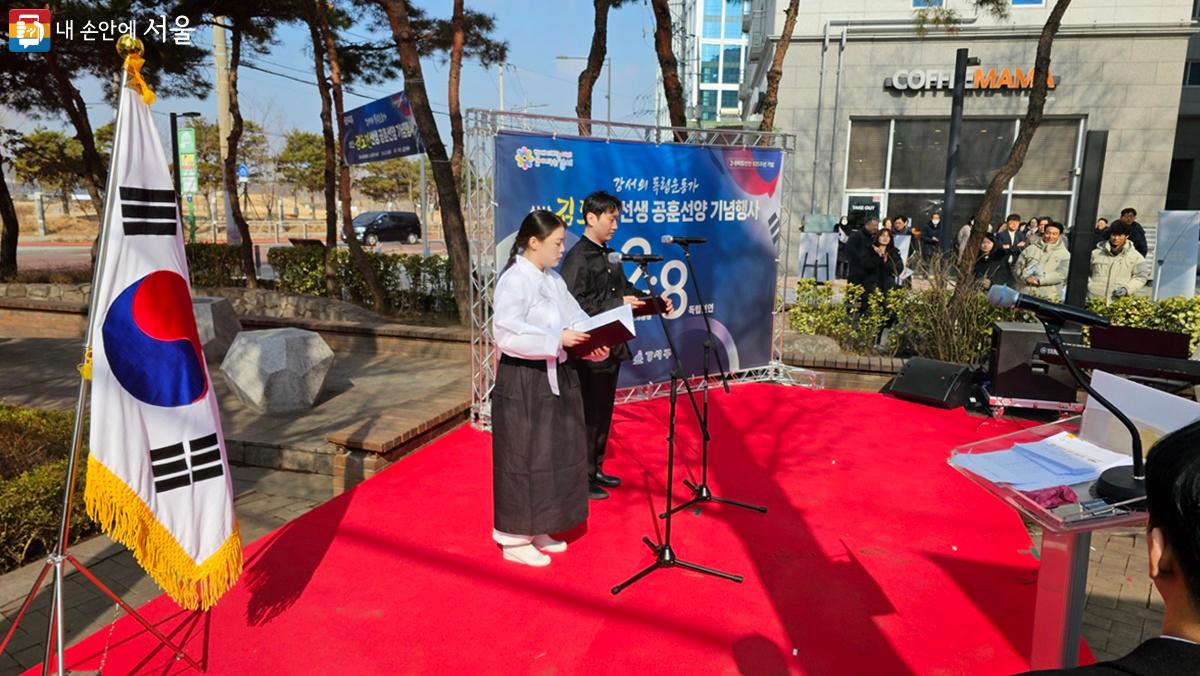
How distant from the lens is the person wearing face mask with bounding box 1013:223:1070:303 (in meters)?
7.25

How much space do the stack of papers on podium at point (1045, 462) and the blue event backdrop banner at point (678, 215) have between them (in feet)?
12.3

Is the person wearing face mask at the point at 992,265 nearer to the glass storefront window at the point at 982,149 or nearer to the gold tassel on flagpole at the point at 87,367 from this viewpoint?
the gold tassel on flagpole at the point at 87,367

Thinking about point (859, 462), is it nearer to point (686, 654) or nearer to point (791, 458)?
point (791, 458)

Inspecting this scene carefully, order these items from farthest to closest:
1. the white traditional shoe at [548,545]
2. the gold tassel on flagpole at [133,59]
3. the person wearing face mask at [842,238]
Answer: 1. the person wearing face mask at [842,238]
2. the white traditional shoe at [548,545]
3. the gold tassel on flagpole at [133,59]

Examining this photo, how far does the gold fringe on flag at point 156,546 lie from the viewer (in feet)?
7.72

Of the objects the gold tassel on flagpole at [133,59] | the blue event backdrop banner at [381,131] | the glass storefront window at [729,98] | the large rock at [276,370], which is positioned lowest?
the large rock at [276,370]

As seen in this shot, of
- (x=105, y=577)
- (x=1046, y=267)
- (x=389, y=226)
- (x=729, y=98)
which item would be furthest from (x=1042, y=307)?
(x=729, y=98)

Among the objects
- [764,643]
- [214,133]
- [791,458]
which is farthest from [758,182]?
[214,133]

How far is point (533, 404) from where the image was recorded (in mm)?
3352

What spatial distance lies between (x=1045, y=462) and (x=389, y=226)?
97.3ft

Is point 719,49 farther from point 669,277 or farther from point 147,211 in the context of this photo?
point 147,211

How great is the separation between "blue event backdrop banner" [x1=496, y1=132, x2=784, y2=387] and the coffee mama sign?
10329 millimetres

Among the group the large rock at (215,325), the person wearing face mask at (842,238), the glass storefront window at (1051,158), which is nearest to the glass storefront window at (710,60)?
the glass storefront window at (1051,158)

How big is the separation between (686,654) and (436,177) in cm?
680
